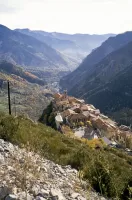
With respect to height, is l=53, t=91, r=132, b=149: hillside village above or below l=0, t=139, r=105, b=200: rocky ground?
below

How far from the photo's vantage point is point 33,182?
6.44 m

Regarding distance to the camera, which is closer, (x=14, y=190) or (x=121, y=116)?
(x=14, y=190)

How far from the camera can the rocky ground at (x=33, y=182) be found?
5.99m

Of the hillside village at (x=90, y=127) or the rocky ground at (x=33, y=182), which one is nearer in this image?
the rocky ground at (x=33, y=182)

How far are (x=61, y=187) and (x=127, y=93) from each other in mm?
190009

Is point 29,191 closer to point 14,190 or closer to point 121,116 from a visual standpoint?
point 14,190

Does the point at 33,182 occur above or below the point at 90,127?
above

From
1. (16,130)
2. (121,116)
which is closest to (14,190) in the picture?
(16,130)

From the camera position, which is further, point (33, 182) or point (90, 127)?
point (90, 127)

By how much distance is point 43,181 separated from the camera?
6.77 meters

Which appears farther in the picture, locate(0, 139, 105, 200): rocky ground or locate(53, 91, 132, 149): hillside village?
locate(53, 91, 132, 149): hillside village

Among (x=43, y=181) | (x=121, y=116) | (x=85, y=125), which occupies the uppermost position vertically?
(x=43, y=181)

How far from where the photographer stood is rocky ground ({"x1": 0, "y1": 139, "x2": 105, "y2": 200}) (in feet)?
19.6

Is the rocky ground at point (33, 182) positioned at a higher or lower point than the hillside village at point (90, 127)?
higher
